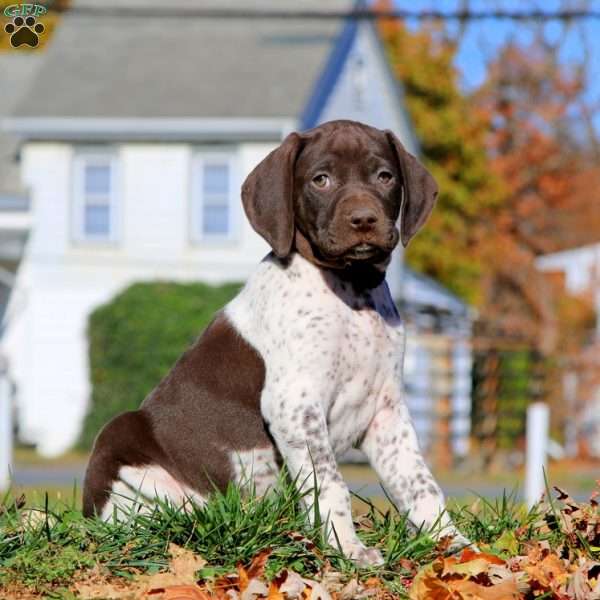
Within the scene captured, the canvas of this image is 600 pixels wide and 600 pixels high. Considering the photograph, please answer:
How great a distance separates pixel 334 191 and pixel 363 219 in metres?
0.28

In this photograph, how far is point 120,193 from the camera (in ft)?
84.2

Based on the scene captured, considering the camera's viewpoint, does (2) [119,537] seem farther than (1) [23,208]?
No

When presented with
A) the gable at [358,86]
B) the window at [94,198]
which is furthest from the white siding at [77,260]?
the gable at [358,86]

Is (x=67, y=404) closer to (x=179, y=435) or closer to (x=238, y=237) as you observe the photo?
(x=238, y=237)

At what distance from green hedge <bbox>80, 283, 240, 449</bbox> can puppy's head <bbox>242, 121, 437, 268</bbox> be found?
1652 centimetres

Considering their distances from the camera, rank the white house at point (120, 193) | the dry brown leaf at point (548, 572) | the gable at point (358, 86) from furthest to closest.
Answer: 1. the gable at point (358, 86)
2. the white house at point (120, 193)
3. the dry brown leaf at point (548, 572)

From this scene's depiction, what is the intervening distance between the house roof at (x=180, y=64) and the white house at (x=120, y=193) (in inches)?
1.8

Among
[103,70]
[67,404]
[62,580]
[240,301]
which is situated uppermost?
[103,70]

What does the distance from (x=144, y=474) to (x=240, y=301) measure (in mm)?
835

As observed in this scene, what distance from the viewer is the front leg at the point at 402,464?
17.9 ft

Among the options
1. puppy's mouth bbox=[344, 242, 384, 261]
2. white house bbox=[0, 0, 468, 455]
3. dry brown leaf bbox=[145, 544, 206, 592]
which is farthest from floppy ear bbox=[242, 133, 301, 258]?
white house bbox=[0, 0, 468, 455]

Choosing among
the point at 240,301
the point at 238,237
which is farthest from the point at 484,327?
the point at 240,301

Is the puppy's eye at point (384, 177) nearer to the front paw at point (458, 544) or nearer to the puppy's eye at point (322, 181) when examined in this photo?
the puppy's eye at point (322, 181)

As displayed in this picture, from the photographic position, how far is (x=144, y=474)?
586 centimetres
